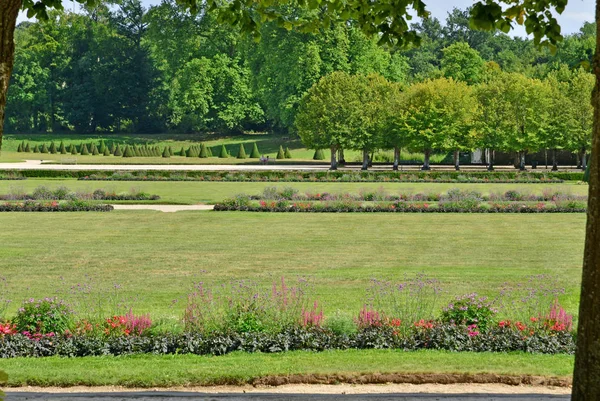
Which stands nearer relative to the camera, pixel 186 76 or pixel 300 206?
pixel 300 206

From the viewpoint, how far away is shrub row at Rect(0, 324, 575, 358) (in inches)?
376

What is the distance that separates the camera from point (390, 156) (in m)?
71.3

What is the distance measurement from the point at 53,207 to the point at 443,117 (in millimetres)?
35062

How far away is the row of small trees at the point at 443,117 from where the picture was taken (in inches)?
2283

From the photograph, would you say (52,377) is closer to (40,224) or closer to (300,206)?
(40,224)

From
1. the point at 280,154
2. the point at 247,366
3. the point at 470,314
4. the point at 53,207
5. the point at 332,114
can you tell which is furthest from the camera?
the point at 280,154

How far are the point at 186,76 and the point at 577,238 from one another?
203 feet

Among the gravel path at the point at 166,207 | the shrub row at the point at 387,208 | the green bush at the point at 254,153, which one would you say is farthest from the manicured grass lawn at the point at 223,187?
the green bush at the point at 254,153

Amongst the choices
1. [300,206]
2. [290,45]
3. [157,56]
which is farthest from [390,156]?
[300,206]

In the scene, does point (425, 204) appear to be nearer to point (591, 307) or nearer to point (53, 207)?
point (53, 207)

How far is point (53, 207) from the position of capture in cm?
2881

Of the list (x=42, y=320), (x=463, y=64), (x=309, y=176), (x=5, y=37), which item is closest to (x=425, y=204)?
(x=309, y=176)

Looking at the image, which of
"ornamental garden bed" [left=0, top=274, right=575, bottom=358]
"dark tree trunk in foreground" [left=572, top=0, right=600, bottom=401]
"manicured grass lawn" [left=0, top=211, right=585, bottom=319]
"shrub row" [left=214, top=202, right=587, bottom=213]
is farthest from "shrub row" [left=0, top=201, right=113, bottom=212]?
"dark tree trunk in foreground" [left=572, top=0, right=600, bottom=401]

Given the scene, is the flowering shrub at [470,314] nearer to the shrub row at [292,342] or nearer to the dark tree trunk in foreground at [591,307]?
the shrub row at [292,342]
